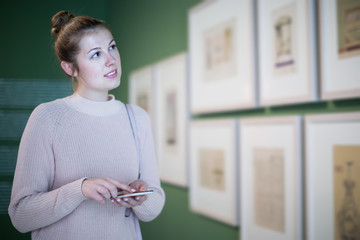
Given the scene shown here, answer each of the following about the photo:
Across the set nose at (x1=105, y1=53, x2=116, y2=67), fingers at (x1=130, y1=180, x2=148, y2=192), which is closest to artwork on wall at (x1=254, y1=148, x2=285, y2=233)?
fingers at (x1=130, y1=180, x2=148, y2=192)

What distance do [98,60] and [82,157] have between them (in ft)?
0.86

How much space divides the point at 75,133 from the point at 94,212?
222mm

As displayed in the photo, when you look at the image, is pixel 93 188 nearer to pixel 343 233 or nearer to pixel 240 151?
pixel 343 233

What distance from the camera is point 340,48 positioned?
1.28 m

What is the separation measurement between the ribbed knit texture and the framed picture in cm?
169

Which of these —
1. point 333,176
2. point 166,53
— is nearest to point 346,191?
point 333,176

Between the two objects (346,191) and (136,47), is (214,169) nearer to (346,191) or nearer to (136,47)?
(346,191)

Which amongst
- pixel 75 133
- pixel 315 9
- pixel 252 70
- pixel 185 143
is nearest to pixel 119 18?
pixel 185 143

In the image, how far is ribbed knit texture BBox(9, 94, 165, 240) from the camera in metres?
0.88

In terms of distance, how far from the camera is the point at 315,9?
4.56 feet

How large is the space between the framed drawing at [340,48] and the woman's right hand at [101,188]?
89cm

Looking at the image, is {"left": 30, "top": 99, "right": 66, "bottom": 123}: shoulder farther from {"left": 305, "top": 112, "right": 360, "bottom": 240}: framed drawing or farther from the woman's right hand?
{"left": 305, "top": 112, "right": 360, "bottom": 240}: framed drawing

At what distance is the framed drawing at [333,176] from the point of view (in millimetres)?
1248

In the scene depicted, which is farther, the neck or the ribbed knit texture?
the neck
